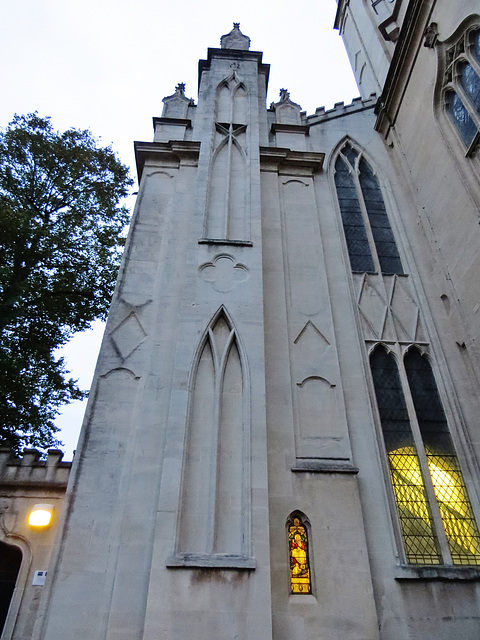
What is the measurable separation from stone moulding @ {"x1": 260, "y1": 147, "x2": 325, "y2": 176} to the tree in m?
5.77

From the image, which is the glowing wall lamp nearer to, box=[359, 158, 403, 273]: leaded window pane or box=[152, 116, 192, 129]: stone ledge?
box=[359, 158, 403, 273]: leaded window pane

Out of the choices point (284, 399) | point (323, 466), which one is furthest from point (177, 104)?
point (323, 466)

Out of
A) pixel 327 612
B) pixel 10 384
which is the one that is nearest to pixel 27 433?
pixel 10 384

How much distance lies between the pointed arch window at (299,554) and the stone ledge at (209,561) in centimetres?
88

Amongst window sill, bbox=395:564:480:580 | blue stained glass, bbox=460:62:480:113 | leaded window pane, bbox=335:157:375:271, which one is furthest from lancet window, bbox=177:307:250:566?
blue stained glass, bbox=460:62:480:113

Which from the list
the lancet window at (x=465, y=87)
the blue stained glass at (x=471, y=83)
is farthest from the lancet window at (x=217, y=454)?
the blue stained glass at (x=471, y=83)

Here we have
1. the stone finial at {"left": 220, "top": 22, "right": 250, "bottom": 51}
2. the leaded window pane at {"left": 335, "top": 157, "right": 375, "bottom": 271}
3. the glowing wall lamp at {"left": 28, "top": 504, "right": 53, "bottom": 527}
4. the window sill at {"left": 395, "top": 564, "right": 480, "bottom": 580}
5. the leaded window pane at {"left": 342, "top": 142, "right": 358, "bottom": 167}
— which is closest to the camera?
the window sill at {"left": 395, "top": 564, "right": 480, "bottom": 580}

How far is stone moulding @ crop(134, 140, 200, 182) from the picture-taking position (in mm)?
11797

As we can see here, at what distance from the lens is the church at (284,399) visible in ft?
19.3

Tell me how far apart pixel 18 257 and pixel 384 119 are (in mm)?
10778

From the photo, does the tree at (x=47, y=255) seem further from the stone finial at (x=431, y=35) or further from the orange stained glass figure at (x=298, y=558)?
the stone finial at (x=431, y=35)

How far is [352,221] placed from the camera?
11344 millimetres

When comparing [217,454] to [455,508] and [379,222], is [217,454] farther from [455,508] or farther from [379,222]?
[379,222]

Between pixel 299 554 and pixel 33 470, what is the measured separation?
180 inches
